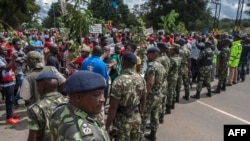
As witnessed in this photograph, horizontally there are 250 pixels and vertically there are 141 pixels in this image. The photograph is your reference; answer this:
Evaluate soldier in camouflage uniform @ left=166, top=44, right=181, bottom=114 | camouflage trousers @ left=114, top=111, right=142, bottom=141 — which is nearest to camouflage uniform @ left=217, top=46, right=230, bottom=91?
soldier in camouflage uniform @ left=166, top=44, right=181, bottom=114

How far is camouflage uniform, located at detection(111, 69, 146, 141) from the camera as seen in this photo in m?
4.11

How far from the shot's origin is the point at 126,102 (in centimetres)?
418

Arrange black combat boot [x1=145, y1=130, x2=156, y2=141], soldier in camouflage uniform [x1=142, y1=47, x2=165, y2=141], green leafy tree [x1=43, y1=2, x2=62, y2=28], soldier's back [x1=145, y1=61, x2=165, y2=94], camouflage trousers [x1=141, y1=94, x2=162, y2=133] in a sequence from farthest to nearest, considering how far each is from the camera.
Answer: green leafy tree [x1=43, y1=2, x2=62, y2=28]
black combat boot [x1=145, y1=130, x2=156, y2=141]
camouflage trousers [x1=141, y1=94, x2=162, y2=133]
soldier in camouflage uniform [x1=142, y1=47, x2=165, y2=141]
soldier's back [x1=145, y1=61, x2=165, y2=94]

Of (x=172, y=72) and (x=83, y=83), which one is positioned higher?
(x=83, y=83)

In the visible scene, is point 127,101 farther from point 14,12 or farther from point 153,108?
point 14,12

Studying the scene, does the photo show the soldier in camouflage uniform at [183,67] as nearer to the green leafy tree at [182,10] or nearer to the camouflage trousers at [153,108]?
the camouflage trousers at [153,108]

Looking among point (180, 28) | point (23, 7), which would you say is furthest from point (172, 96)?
point (23, 7)

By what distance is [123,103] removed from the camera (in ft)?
13.7

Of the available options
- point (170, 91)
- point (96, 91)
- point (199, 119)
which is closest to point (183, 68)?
point (170, 91)

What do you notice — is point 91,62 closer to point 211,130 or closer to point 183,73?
point 211,130

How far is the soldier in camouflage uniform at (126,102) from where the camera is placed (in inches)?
162

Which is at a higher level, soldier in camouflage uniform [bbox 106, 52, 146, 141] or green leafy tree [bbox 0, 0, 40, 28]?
green leafy tree [bbox 0, 0, 40, 28]

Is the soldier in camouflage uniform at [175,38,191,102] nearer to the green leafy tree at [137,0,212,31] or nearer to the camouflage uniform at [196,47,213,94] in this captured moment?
the camouflage uniform at [196,47,213,94]

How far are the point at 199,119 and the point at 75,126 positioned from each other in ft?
20.4
